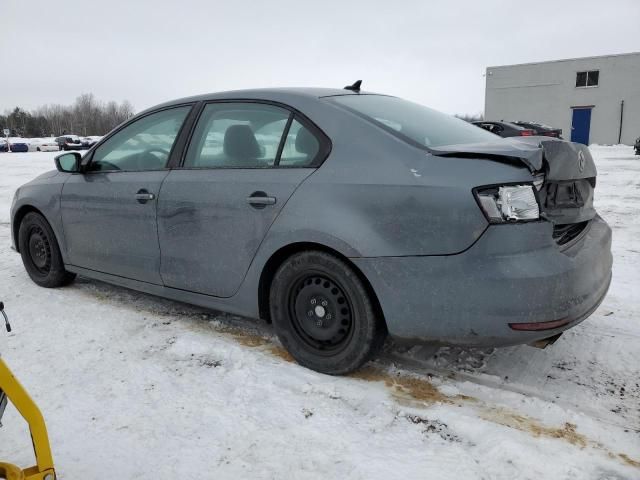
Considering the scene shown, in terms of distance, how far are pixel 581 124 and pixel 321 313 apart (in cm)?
3546

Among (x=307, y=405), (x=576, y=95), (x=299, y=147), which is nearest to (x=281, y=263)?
(x=299, y=147)

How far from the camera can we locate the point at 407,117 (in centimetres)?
307

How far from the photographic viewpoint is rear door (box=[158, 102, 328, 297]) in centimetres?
289

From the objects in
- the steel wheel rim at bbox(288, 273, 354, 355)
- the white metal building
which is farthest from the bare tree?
the steel wheel rim at bbox(288, 273, 354, 355)

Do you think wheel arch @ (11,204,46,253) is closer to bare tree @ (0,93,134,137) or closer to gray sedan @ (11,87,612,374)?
gray sedan @ (11,87,612,374)

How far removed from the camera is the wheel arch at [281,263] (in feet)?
8.64

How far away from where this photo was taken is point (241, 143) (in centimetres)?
316

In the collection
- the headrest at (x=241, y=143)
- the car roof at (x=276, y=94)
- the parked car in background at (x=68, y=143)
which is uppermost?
the parked car in background at (x=68, y=143)

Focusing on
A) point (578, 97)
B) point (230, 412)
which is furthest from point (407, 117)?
point (578, 97)

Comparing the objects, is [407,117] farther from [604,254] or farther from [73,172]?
[73,172]

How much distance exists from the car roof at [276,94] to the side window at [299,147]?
0.69 ft

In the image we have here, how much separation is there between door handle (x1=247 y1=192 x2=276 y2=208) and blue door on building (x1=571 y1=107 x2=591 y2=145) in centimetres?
3482

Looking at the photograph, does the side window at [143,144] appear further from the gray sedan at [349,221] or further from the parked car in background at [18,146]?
the parked car in background at [18,146]

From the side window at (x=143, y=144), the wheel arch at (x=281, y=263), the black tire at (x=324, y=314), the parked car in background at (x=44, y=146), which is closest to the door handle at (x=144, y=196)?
the side window at (x=143, y=144)
